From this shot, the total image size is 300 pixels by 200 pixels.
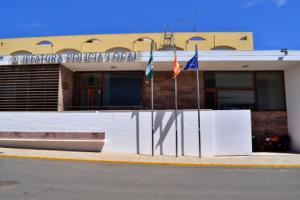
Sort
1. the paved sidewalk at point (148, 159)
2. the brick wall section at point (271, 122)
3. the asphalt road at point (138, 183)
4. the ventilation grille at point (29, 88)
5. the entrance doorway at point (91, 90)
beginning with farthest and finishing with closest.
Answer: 1. the entrance doorway at point (91, 90)
2. the brick wall section at point (271, 122)
3. the ventilation grille at point (29, 88)
4. the paved sidewalk at point (148, 159)
5. the asphalt road at point (138, 183)

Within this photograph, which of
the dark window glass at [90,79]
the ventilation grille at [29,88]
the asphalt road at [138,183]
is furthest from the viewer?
the dark window glass at [90,79]

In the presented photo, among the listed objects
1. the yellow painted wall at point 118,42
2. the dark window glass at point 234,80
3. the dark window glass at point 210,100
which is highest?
the yellow painted wall at point 118,42

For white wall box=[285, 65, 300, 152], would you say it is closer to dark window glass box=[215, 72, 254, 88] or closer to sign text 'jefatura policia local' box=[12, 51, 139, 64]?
dark window glass box=[215, 72, 254, 88]

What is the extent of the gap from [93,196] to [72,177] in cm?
253

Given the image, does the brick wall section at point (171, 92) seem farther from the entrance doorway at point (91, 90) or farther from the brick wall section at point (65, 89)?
the brick wall section at point (65, 89)

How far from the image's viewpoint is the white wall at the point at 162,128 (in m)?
16.2

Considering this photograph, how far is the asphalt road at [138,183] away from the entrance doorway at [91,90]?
25.7 feet

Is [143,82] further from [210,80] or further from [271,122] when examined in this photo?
[271,122]

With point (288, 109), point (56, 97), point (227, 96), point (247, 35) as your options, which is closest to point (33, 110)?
point (56, 97)

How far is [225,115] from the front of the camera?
648 inches

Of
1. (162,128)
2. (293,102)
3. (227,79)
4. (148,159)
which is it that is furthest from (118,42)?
(148,159)

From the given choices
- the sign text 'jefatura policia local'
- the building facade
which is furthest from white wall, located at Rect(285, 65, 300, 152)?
the sign text 'jefatura policia local'

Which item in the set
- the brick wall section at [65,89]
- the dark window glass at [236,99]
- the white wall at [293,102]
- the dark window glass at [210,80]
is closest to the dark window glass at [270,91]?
the white wall at [293,102]

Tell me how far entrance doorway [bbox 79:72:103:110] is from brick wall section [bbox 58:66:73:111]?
0.67 metres
